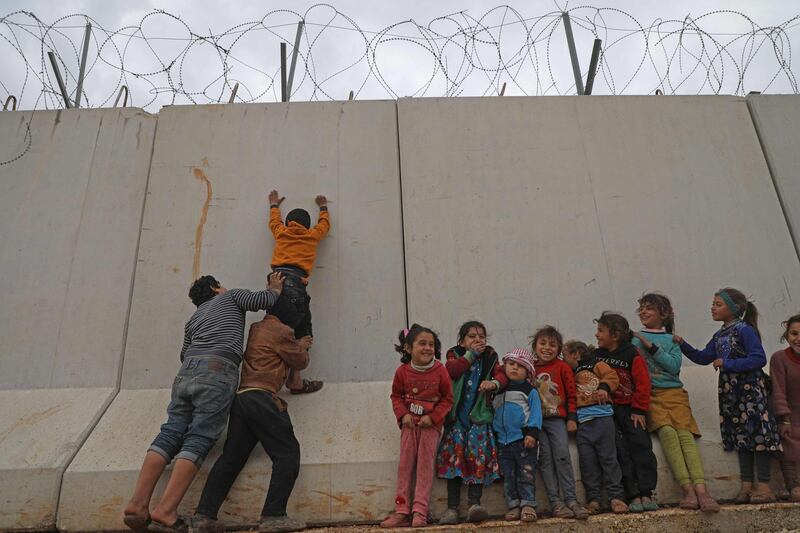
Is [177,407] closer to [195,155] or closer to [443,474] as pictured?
[443,474]

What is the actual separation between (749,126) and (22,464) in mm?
6018

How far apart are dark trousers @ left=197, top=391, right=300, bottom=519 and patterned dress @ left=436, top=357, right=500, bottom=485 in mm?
845

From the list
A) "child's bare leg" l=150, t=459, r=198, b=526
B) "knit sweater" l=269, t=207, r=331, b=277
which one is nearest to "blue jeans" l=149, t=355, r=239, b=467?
"child's bare leg" l=150, t=459, r=198, b=526

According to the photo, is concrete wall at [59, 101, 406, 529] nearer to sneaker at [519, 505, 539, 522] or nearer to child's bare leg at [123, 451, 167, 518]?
child's bare leg at [123, 451, 167, 518]

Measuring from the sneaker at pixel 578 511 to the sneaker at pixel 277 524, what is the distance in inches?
57.8

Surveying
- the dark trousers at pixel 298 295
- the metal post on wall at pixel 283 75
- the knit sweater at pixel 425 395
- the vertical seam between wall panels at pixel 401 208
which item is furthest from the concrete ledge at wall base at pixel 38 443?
the metal post on wall at pixel 283 75

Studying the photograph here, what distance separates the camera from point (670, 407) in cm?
370

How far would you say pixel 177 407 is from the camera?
3.50 m

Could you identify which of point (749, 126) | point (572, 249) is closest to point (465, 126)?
point (572, 249)

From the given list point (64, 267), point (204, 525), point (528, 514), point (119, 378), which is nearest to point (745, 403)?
point (528, 514)

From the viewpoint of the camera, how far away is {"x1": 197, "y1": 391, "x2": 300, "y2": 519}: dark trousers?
3.32 m

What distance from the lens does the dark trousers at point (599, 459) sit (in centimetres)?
344

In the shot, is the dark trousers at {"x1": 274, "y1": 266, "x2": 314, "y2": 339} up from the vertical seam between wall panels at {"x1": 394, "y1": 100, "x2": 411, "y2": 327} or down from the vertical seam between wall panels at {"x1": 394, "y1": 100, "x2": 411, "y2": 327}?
down

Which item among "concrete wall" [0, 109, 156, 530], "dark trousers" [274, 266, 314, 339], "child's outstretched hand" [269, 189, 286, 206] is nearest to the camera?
"concrete wall" [0, 109, 156, 530]
